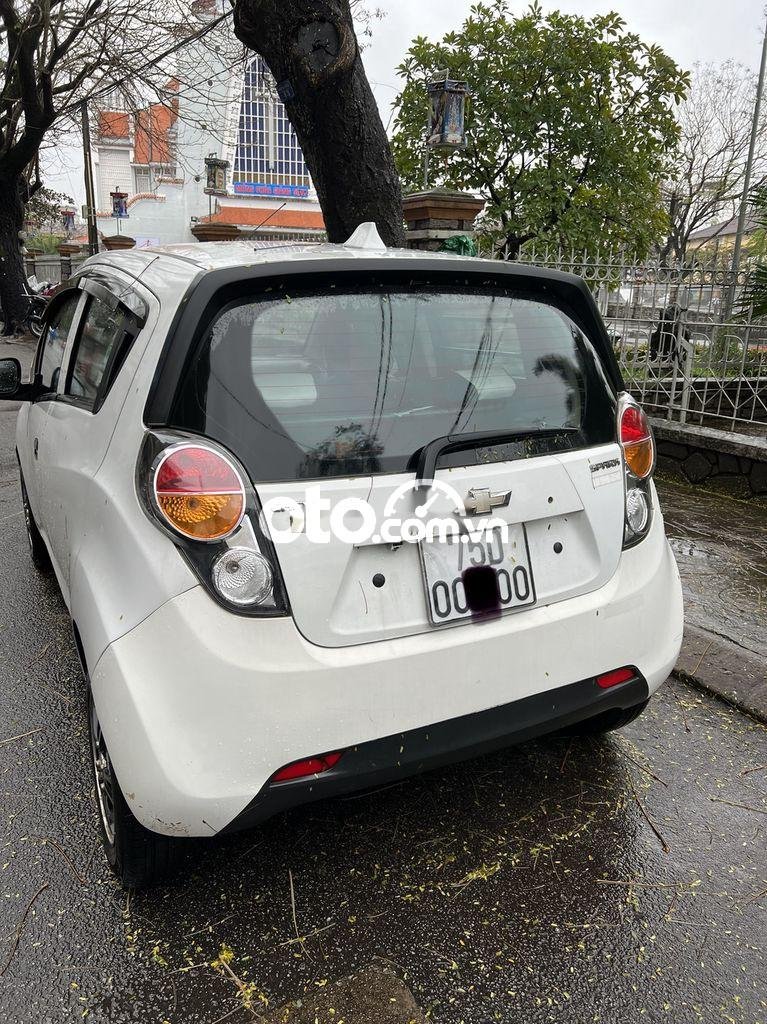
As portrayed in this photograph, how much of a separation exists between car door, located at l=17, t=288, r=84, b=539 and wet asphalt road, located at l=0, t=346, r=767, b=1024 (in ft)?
3.81

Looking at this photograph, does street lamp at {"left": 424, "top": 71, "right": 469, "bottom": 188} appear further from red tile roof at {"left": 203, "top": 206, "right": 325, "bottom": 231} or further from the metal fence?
red tile roof at {"left": 203, "top": 206, "right": 325, "bottom": 231}

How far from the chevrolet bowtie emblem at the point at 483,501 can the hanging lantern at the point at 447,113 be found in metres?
8.50

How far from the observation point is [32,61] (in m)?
15.1

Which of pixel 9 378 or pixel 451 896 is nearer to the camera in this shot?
pixel 451 896

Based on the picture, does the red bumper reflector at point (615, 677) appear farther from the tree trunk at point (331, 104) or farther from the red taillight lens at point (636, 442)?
the tree trunk at point (331, 104)

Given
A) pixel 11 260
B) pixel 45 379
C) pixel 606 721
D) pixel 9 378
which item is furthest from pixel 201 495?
pixel 11 260

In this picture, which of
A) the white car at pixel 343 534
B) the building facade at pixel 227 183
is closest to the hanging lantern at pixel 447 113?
the white car at pixel 343 534

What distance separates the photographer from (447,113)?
932 cm

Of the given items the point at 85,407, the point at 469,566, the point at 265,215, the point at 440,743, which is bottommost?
the point at 440,743

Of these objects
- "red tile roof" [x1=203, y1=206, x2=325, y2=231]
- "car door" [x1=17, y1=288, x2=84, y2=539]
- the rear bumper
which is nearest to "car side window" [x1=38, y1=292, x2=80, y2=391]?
"car door" [x1=17, y1=288, x2=84, y2=539]

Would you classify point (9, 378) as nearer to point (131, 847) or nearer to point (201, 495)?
point (201, 495)

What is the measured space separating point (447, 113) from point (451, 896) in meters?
9.14

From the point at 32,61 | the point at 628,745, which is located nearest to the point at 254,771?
the point at 628,745

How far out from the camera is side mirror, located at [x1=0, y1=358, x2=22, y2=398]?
334cm
